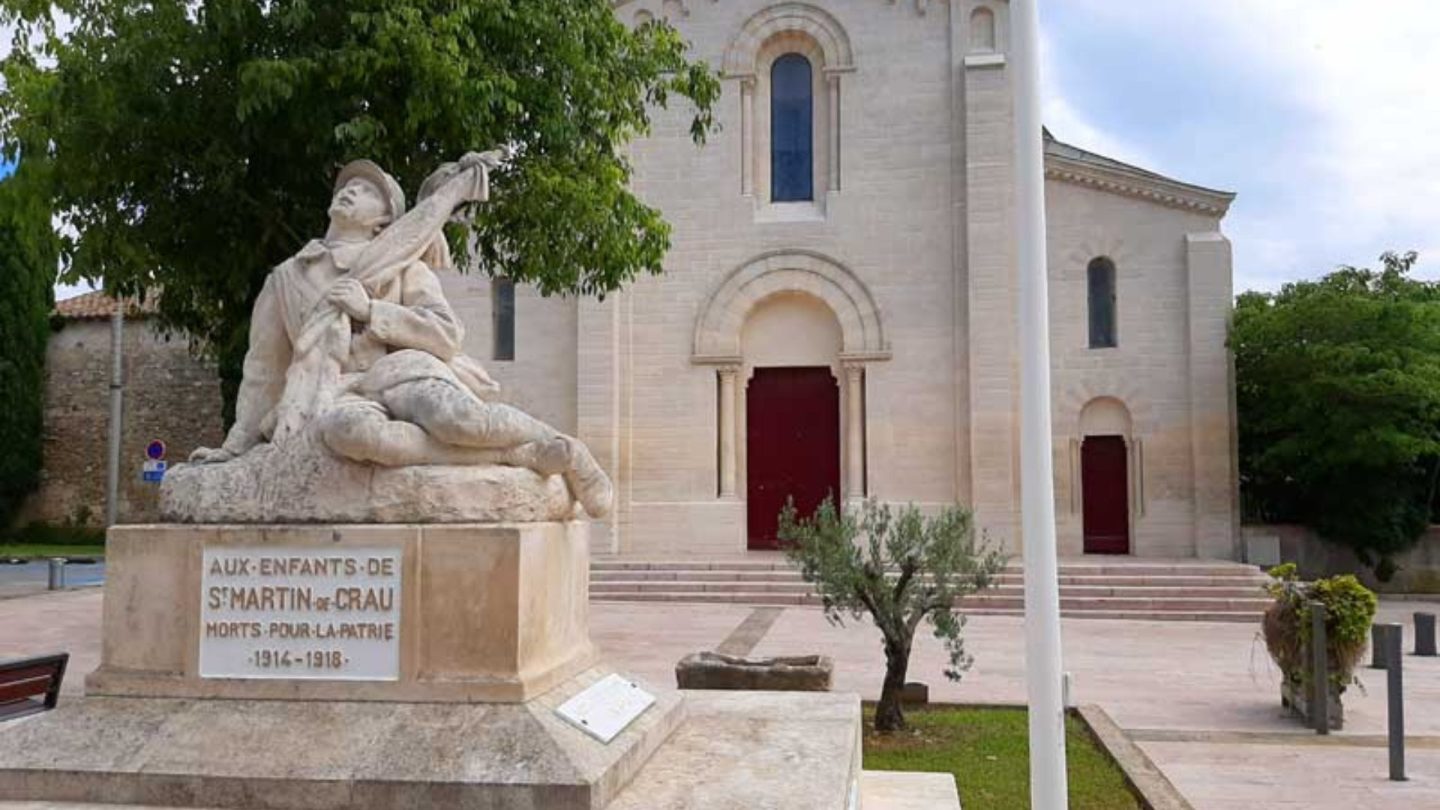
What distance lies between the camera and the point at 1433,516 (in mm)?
23250

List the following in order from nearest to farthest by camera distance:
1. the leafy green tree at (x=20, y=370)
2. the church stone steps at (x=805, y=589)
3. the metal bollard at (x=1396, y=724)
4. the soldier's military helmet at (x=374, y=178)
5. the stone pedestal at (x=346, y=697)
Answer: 1. the stone pedestal at (x=346, y=697)
2. the soldier's military helmet at (x=374, y=178)
3. the metal bollard at (x=1396, y=724)
4. the church stone steps at (x=805, y=589)
5. the leafy green tree at (x=20, y=370)

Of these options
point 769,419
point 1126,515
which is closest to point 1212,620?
point 1126,515

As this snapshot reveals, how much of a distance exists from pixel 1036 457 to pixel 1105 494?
56.1 ft

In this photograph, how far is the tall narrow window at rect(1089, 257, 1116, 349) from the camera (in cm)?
2138

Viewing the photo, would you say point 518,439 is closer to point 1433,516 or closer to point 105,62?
point 105,62

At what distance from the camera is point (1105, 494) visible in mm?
21469

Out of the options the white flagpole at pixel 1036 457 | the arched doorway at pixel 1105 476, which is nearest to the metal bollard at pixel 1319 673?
the white flagpole at pixel 1036 457

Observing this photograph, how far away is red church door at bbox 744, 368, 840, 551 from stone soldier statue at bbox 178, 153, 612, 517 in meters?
16.9

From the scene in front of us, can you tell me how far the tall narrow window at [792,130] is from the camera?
22422 millimetres

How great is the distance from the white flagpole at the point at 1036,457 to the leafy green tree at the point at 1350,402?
53.2ft

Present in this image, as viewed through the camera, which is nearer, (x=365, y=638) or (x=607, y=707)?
(x=365, y=638)

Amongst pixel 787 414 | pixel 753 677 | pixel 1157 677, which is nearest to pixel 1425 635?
pixel 1157 677

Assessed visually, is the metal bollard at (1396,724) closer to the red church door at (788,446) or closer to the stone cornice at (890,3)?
the red church door at (788,446)

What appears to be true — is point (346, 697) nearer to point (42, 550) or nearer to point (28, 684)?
point (28, 684)
